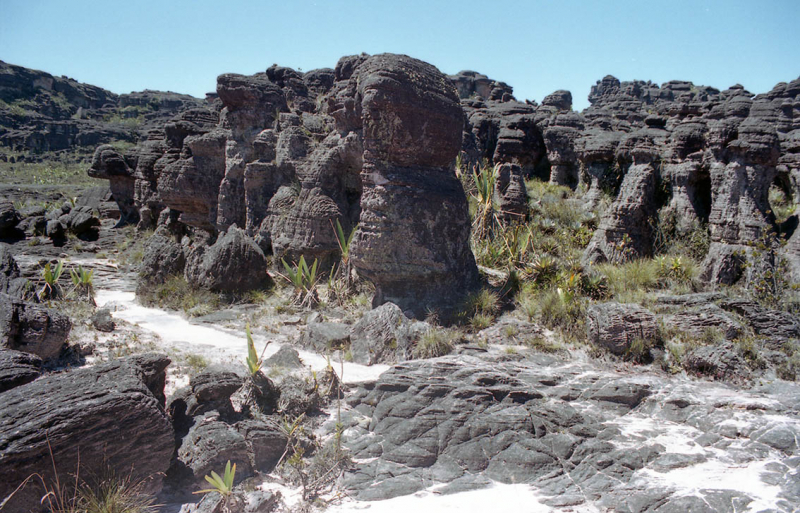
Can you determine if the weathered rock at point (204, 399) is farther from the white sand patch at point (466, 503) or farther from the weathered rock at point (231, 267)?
the weathered rock at point (231, 267)

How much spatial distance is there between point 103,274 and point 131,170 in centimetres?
843

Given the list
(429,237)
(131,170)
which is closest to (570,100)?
(131,170)

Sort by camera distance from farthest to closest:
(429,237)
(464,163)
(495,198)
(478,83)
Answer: (478,83), (464,163), (495,198), (429,237)

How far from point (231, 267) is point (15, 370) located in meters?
4.78

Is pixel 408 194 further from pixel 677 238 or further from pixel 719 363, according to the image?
pixel 677 238

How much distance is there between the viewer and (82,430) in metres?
3.11

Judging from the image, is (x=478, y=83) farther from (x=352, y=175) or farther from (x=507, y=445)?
(x=507, y=445)

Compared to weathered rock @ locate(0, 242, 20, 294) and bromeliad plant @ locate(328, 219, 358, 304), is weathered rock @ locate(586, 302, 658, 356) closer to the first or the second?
bromeliad plant @ locate(328, 219, 358, 304)

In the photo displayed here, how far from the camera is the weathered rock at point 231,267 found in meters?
8.54

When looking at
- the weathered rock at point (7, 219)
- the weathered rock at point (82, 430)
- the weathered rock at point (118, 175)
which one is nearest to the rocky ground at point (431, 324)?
the weathered rock at point (82, 430)

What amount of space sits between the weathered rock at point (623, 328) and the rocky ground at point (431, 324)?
0.03m

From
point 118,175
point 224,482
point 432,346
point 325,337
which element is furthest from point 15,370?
point 118,175

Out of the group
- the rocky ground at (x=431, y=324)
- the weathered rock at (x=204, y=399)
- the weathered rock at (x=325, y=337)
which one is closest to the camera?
the rocky ground at (x=431, y=324)

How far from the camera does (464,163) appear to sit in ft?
35.2
